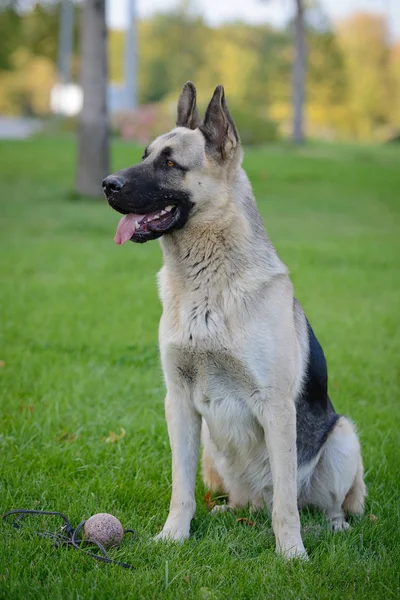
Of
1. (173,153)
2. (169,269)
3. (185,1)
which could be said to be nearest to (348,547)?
(169,269)

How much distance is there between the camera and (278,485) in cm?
353

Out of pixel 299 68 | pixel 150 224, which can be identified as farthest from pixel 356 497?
pixel 299 68

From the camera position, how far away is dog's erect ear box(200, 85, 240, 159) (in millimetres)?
3662

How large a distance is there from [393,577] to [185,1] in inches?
3019

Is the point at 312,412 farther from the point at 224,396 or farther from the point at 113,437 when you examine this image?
the point at 113,437

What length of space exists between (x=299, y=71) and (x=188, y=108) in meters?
26.6

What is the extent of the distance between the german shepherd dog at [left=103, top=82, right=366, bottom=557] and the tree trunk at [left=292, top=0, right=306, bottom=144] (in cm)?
2650

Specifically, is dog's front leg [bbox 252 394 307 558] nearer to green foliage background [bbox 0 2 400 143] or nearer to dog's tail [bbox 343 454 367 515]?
dog's tail [bbox 343 454 367 515]

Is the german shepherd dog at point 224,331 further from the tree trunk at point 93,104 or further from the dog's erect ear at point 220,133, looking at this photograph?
the tree trunk at point 93,104

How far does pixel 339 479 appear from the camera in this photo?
3893 millimetres

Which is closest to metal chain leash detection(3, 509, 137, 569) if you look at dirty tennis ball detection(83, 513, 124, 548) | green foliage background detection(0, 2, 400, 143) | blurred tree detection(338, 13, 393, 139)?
dirty tennis ball detection(83, 513, 124, 548)

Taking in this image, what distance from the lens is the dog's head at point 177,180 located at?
3602 mm

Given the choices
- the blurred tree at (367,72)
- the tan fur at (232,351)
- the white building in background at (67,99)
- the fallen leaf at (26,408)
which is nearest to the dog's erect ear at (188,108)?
the tan fur at (232,351)

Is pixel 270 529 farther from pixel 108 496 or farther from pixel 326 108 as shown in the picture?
pixel 326 108
